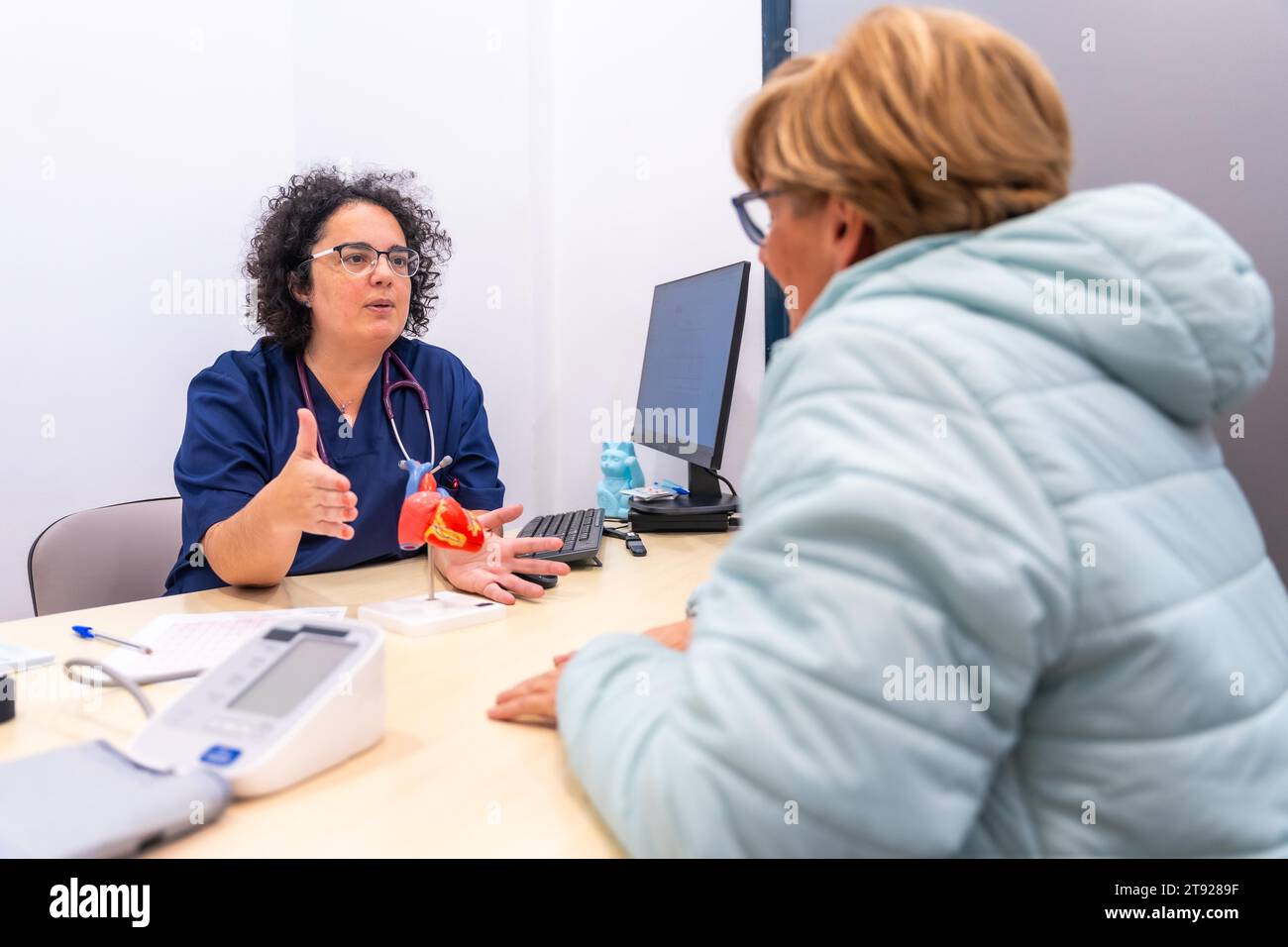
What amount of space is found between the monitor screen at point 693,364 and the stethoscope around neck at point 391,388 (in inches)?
21.3

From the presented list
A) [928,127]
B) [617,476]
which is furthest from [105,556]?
[928,127]

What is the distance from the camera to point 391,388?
189cm

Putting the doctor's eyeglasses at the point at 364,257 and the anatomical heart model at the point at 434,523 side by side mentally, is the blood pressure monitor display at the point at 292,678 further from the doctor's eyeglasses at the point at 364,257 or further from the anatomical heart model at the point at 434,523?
the doctor's eyeglasses at the point at 364,257

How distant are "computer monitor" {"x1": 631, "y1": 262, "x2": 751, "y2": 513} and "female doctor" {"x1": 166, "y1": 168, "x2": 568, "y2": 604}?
0.42m

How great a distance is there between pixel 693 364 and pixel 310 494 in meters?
0.90

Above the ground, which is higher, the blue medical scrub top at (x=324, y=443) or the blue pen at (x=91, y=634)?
the blue medical scrub top at (x=324, y=443)

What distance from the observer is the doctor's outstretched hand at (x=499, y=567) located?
143cm

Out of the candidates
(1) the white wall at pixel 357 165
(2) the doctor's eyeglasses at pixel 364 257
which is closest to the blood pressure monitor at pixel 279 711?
(2) the doctor's eyeglasses at pixel 364 257

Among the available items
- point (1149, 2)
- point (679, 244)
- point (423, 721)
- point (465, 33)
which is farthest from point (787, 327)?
point (423, 721)

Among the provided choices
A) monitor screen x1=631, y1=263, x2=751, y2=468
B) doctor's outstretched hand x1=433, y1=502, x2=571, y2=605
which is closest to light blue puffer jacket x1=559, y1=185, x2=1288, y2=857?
doctor's outstretched hand x1=433, y1=502, x2=571, y2=605

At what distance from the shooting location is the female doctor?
59.2 inches

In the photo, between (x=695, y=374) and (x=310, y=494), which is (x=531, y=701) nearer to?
(x=310, y=494)

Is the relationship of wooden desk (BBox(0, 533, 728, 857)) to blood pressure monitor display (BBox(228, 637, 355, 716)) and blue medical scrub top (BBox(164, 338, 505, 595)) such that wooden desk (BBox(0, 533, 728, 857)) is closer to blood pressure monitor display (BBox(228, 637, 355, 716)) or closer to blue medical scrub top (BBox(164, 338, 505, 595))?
blood pressure monitor display (BBox(228, 637, 355, 716))

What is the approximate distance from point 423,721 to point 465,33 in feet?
6.81
